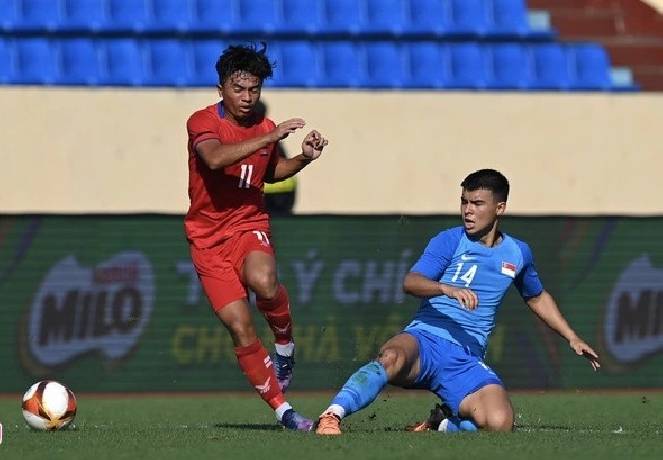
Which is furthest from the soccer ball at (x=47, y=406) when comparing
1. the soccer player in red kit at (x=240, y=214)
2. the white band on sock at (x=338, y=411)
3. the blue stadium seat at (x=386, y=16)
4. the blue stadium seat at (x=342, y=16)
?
the blue stadium seat at (x=386, y=16)

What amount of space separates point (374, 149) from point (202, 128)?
27.1ft

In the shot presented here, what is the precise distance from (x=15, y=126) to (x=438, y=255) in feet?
27.6

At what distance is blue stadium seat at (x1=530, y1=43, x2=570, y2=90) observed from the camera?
17.3 metres

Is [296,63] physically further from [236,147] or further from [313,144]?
[236,147]

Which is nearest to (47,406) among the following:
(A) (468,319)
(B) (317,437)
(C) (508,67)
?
(B) (317,437)

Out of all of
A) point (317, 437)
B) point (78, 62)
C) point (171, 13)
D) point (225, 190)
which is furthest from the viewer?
point (171, 13)

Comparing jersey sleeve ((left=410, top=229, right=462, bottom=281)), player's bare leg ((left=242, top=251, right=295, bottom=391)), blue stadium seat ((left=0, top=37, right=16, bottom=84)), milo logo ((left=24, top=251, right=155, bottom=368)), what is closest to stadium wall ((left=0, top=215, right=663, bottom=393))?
milo logo ((left=24, top=251, right=155, bottom=368))

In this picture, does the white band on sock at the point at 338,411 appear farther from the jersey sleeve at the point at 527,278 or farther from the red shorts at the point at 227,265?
the jersey sleeve at the point at 527,278

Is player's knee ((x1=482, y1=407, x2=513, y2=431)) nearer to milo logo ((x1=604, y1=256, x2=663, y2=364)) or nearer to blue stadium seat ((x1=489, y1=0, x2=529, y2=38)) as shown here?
milo logo ((x1=604, y1=256, x2=663, y2=364))

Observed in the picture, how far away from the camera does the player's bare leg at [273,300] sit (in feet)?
28.0

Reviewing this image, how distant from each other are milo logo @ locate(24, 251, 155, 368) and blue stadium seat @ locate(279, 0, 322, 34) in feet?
13.9

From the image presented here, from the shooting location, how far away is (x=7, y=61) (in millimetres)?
16141

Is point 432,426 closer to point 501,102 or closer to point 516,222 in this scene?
point 516,222

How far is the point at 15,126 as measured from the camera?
15.9m
